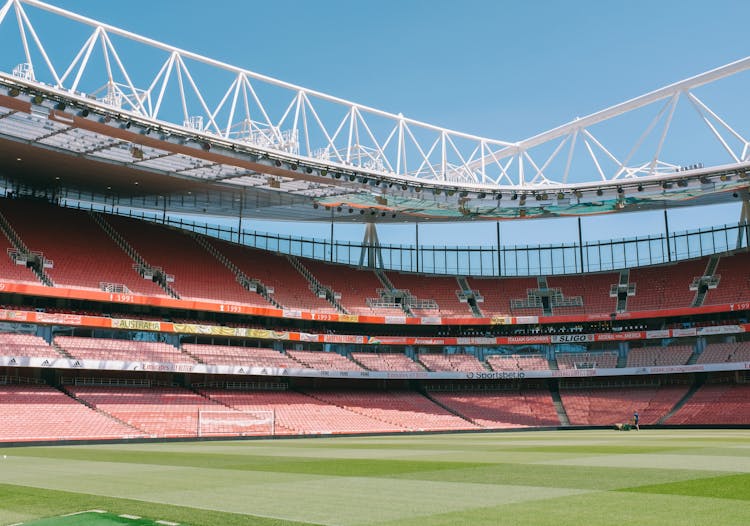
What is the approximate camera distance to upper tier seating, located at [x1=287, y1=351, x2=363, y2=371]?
59.5 m

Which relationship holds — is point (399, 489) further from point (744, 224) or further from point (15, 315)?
point (744, 224)

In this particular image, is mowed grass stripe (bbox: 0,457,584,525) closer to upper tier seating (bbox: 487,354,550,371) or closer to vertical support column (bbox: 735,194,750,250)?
upper tier seating (bbox: 487,354,550,371)

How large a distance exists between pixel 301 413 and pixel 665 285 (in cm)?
3640

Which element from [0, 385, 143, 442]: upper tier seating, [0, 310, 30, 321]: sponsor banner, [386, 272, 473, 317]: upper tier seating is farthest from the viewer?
[386, 272, 473, 317]: upper tier seating

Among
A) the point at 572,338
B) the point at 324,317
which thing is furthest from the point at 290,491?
the point at 572,338

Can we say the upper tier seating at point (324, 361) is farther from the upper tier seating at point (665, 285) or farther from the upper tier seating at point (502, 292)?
the upper tier seating at point (665, 285)

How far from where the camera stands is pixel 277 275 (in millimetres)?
66062

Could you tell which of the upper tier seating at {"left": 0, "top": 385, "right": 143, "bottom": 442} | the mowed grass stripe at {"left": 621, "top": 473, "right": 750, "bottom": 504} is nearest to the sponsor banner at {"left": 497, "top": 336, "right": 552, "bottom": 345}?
the upper tier seating at {"left": 0, "top": 385, "right": 143, "bottom": 442}

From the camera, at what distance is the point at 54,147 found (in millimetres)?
44844

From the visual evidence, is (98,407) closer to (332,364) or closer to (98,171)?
(98,171)

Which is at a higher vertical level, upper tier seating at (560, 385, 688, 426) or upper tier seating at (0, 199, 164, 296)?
upper tier seating at (0, 199, 164, 296)

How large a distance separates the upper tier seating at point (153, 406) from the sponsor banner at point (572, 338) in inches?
1276

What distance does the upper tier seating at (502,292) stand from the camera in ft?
233

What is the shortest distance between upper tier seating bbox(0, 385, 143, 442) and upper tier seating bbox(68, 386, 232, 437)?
4.43ft
